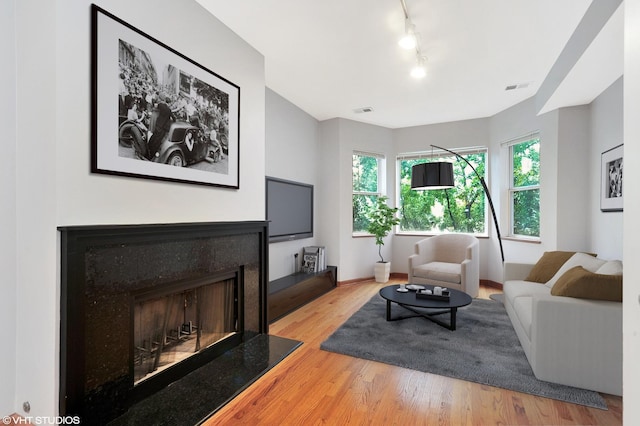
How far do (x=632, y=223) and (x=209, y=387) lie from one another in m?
2.20

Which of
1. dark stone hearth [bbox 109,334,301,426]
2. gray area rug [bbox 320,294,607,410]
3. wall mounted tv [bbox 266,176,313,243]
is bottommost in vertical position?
gray area rug [bbox 320,294,607,410]

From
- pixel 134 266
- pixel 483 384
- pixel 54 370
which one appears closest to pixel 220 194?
pixel 134 266

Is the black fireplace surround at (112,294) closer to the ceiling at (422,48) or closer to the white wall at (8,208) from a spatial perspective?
the white wall at (8,208)

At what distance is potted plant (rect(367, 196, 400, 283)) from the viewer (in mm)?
4887

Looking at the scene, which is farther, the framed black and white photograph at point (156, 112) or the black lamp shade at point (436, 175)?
the black lamp shade at point (436, 175)

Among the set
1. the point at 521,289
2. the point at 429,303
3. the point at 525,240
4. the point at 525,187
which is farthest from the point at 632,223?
the point at 525,187

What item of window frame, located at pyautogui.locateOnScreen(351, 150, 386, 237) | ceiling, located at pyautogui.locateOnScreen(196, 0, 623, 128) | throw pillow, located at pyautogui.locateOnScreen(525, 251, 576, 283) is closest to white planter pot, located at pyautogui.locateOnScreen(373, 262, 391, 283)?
window frame, located at pyautogui.locateOnScreen(351, 150, 386, 237)

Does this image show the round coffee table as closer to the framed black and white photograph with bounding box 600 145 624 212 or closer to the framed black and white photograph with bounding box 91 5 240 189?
the framed black and white photograph with bounding box 600 145 624 212

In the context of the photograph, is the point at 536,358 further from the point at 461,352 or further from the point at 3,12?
the point at 3,12

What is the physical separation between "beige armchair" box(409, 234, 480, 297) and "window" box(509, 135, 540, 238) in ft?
2.48

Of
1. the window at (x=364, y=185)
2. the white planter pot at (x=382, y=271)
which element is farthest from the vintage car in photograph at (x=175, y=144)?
the white planter pot at (x=382, y=271)

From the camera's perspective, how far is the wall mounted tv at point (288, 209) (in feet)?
12.1

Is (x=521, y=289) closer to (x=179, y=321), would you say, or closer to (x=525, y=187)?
(x=525, y=187)

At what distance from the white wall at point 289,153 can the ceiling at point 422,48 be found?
0.78 ft
